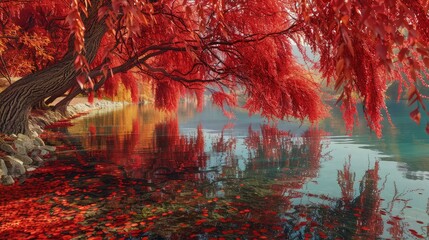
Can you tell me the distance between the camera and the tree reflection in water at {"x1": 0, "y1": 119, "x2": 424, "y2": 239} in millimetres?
5012

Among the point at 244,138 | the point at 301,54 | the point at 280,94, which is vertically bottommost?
the point at 244,138

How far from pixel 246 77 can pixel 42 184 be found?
6.31 meters

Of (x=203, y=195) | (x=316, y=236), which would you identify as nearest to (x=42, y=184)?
(x=203, y=195)

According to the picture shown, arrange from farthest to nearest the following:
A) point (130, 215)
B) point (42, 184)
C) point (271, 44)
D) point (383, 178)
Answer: point (271, 44) → point (383, 178) → point (42, 184) → point (130, 215)

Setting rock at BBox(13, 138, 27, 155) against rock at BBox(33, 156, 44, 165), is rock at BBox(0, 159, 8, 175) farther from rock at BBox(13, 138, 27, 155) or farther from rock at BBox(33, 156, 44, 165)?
rock at BBox(33, 156, 44, 165)

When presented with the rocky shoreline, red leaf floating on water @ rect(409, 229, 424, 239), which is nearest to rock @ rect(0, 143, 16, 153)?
the rocky shoreline

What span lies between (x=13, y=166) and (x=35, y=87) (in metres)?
2.86

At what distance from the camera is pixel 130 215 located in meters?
5.58

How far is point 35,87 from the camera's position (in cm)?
1019

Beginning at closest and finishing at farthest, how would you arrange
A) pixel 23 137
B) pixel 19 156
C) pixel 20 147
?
pixel 19 156 → pixel 20 147 → pixel 23 137

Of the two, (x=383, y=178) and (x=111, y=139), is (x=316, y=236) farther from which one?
(x=111, y=139)

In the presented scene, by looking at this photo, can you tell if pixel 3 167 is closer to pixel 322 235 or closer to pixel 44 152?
pixel 44 152

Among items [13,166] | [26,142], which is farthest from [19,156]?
[26,142]

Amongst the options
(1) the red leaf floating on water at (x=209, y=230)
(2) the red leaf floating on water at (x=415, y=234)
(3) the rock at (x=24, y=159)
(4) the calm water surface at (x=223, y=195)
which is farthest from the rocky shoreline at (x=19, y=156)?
(2) the red leaf floating on water at (x=415, y=234)
